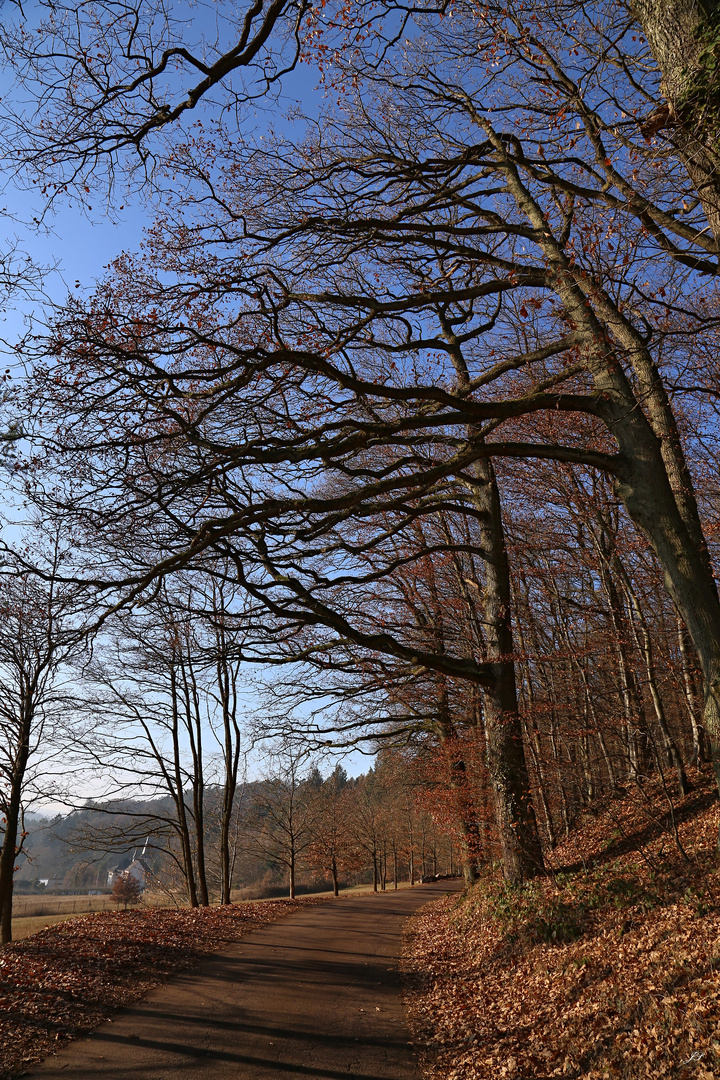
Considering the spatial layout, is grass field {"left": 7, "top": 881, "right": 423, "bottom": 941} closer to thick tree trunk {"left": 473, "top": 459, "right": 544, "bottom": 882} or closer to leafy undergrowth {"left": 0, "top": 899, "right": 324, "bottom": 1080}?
leafy undergrowth {"left": 0, "top": 899, "right": 324, "bottom": 1080}

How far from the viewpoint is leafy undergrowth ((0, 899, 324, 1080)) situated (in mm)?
6211

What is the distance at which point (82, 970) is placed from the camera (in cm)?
810

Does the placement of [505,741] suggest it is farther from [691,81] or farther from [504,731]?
[691,81]

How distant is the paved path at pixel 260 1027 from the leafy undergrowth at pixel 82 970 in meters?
0.28

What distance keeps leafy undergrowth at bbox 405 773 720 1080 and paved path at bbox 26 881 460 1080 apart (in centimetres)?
50

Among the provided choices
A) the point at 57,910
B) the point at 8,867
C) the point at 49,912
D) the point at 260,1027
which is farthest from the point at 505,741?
the point at 57,910

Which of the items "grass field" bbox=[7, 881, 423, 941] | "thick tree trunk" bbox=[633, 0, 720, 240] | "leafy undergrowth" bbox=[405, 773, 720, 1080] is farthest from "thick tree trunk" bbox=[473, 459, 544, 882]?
"grass field" bbox=[7, 881, 423, 941]

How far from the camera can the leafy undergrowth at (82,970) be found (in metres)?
6.21

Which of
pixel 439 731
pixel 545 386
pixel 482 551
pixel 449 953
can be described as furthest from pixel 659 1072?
pixel 439 731

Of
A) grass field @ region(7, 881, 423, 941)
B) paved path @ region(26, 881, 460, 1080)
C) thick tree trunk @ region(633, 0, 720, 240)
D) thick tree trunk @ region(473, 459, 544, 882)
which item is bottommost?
grass field @ region(7, 881, 423, 941)

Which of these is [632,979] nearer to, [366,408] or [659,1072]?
[659,1072]

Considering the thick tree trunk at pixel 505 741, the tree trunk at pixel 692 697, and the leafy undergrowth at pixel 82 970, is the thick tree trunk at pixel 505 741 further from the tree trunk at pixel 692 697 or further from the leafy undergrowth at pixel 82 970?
the leafy undergrowth at pixel 82 970

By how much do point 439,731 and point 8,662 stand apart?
1099cm

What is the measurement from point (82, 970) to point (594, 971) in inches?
254
